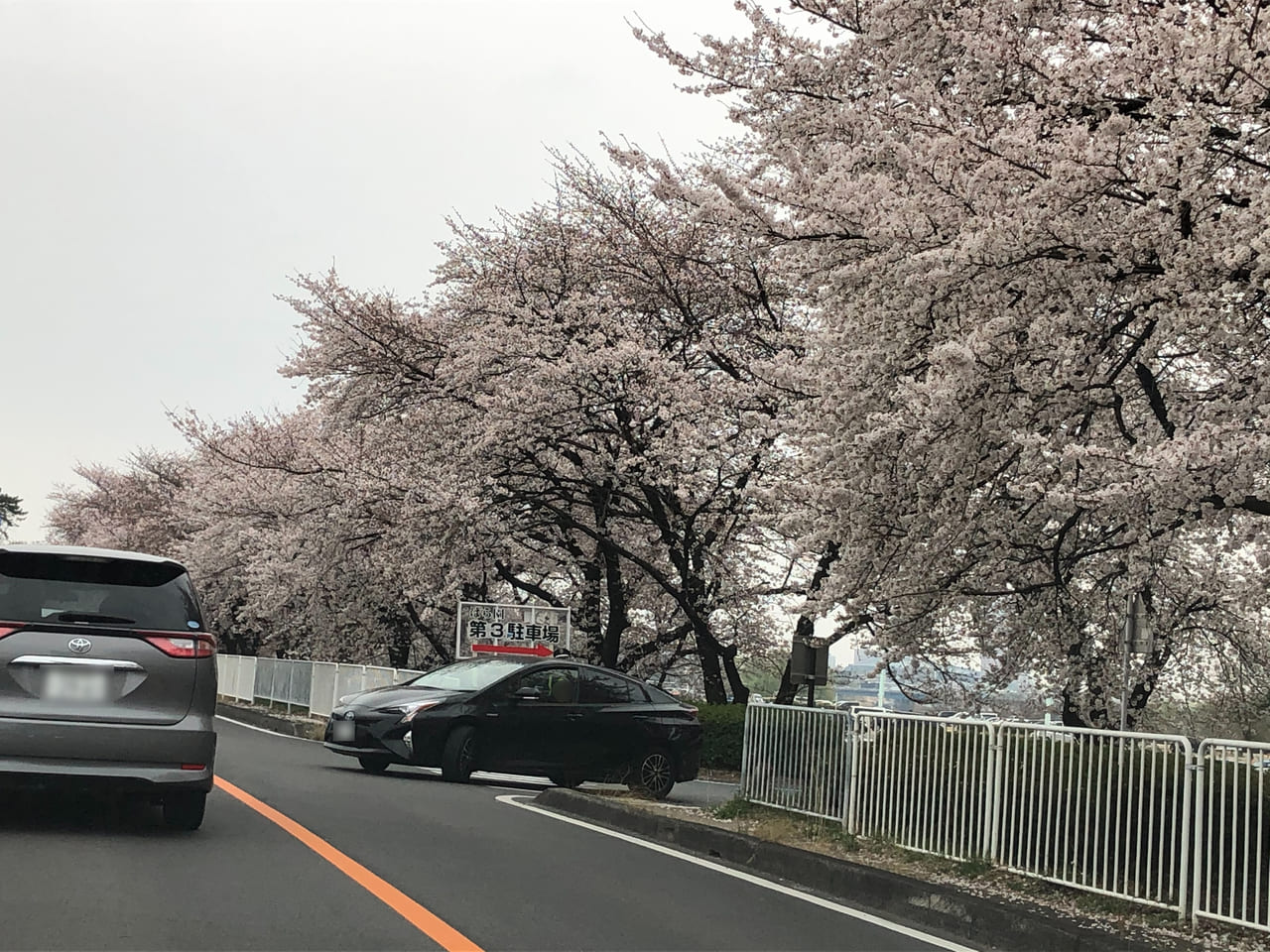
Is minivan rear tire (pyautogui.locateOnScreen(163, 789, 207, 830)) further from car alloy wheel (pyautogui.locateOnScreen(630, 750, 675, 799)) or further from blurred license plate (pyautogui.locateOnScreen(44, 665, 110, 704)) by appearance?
car alloy wheel (pyautogui.locateOnScreen(630, 750, 675, 799))

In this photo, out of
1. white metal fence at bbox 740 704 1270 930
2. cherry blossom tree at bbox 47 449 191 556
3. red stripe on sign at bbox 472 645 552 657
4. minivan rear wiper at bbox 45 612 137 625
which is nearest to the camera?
white metal fence at bbox 740 704 1270 930

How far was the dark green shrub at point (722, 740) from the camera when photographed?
70.6ft

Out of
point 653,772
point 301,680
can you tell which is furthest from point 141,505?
point 653,772

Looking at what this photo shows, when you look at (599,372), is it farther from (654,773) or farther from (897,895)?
(897,895)

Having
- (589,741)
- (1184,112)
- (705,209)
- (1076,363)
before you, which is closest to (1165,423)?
(1076,363)

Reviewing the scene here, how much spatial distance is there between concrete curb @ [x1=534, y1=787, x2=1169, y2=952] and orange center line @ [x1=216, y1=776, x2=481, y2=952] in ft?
9.51

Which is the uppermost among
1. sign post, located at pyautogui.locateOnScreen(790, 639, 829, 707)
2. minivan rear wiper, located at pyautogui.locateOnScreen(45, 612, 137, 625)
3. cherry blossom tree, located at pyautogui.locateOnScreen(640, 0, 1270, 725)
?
cherry blossom tree, located at pyautogui.locateOnScreen(640, 0, 1270, 725)

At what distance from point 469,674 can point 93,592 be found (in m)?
8.02

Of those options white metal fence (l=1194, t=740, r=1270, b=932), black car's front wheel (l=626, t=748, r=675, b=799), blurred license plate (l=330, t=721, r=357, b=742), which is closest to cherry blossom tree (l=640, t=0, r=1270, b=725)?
white metal fence (l=1194, t=740, r=1270, b=932)

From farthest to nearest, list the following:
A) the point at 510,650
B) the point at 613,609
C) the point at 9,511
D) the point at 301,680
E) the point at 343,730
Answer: the point at 9,511, the point at 301,680, the point at 613,609, the point at 510,650, the point at 343,730

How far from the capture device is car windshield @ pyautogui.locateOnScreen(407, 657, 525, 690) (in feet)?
53.5

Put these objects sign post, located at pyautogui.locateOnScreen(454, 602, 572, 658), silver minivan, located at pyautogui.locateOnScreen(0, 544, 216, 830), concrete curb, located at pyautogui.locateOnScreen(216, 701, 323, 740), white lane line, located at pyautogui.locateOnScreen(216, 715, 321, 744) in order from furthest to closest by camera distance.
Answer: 1. sign post, located at pyautogui.locateOnScreen(454, 602, 572, 658)
2. concrete curb, located at pyautogui.locateOnScreen(216, 701, 323, 740)
3. white lane line, located at pyautogui.locateOnScreen(216, 715, 321, 744)
4. silver minivan, located at pyautogui.locateOnScreen(0, 544, 216, 830)

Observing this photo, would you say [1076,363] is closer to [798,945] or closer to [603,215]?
[798,945]

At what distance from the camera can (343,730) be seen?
16.1 meters
